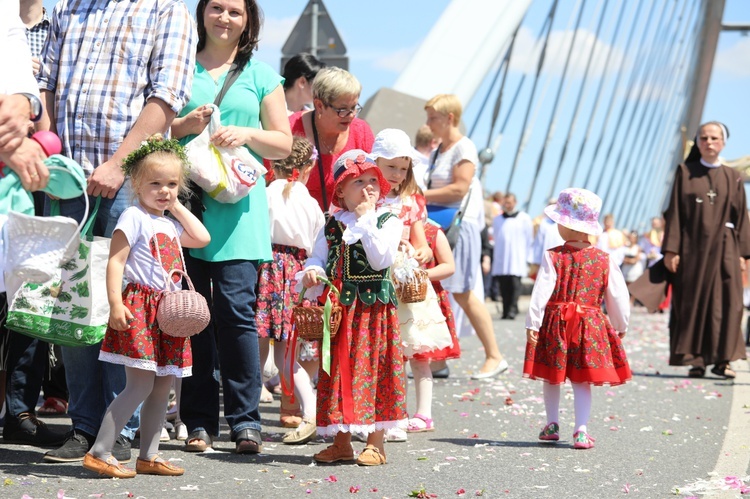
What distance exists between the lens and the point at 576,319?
220 inches

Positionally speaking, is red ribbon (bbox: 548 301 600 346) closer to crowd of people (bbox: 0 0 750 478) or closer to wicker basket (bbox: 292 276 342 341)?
crowd of people (bbox: 0 0 750 478)

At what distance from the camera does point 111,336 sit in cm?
428

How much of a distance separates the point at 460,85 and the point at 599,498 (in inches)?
286

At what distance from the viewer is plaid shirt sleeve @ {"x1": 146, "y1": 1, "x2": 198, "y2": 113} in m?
4.54

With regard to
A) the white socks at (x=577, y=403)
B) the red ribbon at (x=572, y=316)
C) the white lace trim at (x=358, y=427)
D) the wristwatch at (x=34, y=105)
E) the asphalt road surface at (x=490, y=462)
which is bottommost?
the asphalt road surface at (x=490, y=462)

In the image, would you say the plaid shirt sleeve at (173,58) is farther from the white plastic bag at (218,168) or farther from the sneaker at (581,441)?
the sneaker at (581,441)

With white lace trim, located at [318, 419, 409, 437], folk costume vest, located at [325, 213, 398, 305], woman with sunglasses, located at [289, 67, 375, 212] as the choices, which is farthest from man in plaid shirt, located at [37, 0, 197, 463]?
woman with sunglasses, located at [289, 67, 375, 212]

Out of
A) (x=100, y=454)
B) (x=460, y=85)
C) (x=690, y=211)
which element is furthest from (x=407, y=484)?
(x=460, y=85)

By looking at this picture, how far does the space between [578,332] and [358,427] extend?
4.39 ft

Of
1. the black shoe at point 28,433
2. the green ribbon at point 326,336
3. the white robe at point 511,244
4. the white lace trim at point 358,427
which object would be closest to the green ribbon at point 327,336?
the green ribbon at point 326,336

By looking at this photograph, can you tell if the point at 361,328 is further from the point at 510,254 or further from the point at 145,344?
the point at 510,254

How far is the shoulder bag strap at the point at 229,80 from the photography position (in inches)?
197

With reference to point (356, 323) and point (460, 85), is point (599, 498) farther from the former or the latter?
point (460, 85)

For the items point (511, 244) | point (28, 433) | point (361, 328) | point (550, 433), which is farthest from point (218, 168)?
point (511, 244)
